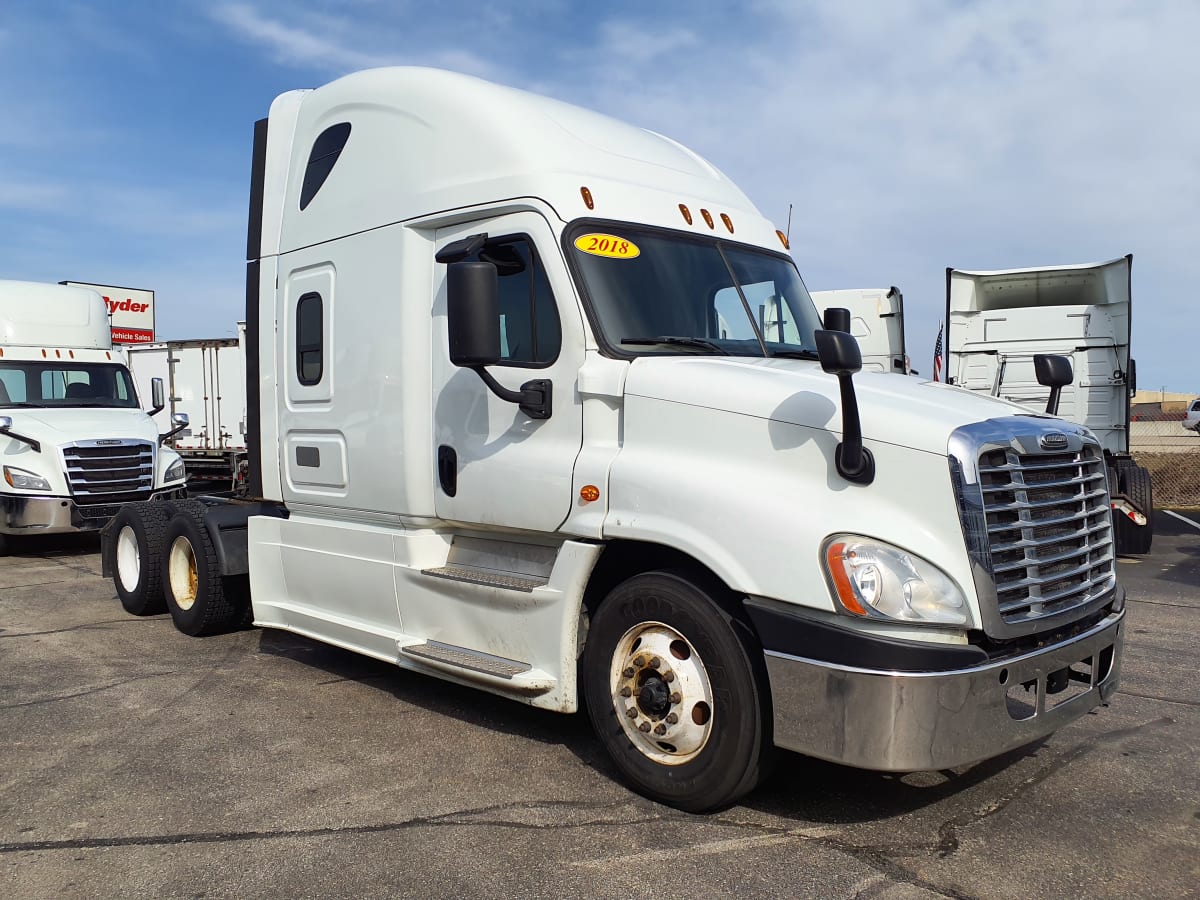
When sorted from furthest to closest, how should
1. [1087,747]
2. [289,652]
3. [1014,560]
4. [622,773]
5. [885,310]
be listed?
[885,310] → [289,652] → [1087,747] → [622,773] → [1014,560]

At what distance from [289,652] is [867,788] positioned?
4.21m

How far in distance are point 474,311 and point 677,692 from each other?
1.76 meters

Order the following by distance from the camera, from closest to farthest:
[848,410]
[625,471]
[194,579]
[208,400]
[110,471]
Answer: [848,410], [625,471], [194,579], [110,471], [208,400]

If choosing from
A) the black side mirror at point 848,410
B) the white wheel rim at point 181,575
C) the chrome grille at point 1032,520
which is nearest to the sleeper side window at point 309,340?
the white wheel rim at point 181,575

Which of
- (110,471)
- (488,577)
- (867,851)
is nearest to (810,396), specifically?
(867,851)

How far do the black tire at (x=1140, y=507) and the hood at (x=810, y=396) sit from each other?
26.3 feet

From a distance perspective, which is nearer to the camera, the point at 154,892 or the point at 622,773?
→ the point at 154,892

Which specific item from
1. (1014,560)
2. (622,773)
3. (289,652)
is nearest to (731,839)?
(622,773)

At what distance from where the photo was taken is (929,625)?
3623 mm

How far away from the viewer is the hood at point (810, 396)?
12.5 feet

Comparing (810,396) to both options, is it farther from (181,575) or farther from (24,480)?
(24,480)

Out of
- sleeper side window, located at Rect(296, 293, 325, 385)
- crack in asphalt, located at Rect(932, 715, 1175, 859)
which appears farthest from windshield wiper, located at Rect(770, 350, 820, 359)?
sleeper side window, located at Rect(296, 293, 325, 385)

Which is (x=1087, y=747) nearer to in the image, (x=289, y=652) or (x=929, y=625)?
(x=929, y=625)

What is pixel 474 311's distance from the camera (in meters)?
4.35
